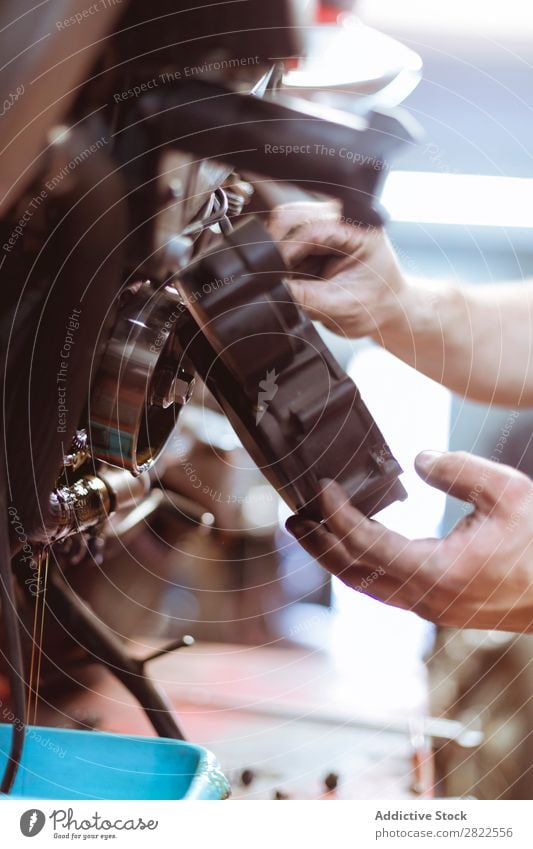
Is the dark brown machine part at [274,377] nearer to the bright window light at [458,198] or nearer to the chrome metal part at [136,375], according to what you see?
the chrome metal part at [136,375]

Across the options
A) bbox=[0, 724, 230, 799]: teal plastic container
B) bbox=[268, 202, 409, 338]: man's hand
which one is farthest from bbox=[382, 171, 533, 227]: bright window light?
bbox=[0, 724, 230, 799]: teal plastic container

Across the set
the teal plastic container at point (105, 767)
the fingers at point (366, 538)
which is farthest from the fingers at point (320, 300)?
the teal plastic container at point (105, 767)

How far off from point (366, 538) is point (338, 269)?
167 millimetres

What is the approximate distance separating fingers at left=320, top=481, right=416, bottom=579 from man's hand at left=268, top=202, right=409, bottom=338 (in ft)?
0.35

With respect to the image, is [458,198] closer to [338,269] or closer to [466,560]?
[338,269]

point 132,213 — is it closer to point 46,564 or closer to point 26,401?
point 26,401

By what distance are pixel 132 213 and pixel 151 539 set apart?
346 mm

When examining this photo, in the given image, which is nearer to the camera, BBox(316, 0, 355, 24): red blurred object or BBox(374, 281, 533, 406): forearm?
BBox(316, 0, 355, 24): red blurred object

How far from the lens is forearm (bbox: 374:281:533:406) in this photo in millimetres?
517

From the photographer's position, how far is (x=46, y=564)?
39 cm

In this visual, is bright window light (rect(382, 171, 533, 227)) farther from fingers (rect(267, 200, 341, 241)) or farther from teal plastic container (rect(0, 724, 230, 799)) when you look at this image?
teal plastic container (rect(0, 724, 230, 799))

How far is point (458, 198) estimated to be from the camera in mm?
485

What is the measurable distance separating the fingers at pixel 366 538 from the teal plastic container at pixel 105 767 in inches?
5.7

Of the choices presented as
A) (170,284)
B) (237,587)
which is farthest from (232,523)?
(170,284)
